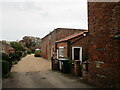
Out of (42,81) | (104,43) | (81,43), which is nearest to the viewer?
(104,43)

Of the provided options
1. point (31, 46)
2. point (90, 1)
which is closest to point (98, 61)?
point (90, 1)

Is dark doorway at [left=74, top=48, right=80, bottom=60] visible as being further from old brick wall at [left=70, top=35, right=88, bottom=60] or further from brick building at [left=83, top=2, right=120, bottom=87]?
brick building at [left=83, top=2, right=120, bottom=87]

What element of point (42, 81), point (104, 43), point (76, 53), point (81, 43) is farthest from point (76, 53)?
point (104, 43)

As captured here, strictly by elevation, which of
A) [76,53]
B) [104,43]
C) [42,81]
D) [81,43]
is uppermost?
[81,43]

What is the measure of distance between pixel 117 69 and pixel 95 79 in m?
1.84

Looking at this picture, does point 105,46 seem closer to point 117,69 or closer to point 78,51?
point 117,69

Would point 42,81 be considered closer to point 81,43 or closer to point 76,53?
point 76,53

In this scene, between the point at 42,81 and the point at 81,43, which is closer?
the point at 42,81

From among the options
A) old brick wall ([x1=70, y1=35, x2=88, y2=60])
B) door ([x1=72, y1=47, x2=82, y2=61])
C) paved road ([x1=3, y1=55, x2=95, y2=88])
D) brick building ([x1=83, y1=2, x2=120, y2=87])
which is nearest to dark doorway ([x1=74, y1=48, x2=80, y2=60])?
door ([x1=72, y1=47, x2=82, y2=61])

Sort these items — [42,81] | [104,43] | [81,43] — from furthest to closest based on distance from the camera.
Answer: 1. [81,43]
2. [42,81]
3. [104,43]

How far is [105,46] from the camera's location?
21.1 ft

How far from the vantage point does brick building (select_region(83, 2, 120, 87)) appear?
19.0 ft

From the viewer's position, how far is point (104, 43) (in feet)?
21.4

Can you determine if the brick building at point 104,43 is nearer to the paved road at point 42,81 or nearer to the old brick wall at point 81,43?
the paved road at point 42,81
